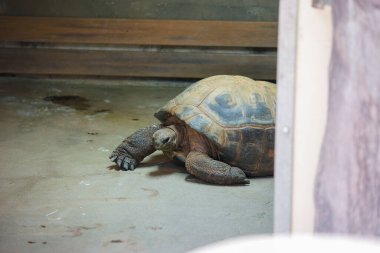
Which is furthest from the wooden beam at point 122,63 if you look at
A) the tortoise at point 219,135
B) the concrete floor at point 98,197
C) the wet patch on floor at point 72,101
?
the tortoise at point 219,135

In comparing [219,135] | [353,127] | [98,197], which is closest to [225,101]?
[219,135]

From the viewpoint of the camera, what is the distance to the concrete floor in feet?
13.2

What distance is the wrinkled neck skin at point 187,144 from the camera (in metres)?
5.15

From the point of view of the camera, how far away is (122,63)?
8.29 metres

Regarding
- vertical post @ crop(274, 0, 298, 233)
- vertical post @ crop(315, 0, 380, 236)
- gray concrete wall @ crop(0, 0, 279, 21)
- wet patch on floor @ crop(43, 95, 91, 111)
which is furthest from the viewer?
gray concrete wall @ crop(0, 0, 279, 21)

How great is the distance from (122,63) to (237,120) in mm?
3565

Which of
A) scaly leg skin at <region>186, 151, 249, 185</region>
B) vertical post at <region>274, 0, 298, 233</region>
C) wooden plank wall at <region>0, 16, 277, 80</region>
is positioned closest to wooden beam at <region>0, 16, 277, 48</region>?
wooden plank wall at <region>0, 16, 277, 80</region>

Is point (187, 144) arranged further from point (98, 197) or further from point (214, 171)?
point (98, 197)

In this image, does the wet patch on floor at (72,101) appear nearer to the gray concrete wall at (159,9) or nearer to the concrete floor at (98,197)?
the concrete floor at (98,197)

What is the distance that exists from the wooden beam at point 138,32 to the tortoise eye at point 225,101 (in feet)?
10.2

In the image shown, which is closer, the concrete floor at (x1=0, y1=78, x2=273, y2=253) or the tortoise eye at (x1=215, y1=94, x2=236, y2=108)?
the concrete floor at (x1=0, y1=78, x2=273, y2=253)

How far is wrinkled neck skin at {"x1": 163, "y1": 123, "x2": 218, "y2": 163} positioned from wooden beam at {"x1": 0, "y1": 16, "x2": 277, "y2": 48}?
3.05 metres

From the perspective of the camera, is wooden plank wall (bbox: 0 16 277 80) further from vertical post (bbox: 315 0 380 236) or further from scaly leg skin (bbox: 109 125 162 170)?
vertical post (bbox: 315 0 380 236)

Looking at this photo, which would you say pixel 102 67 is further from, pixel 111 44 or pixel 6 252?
pixel 6 252
